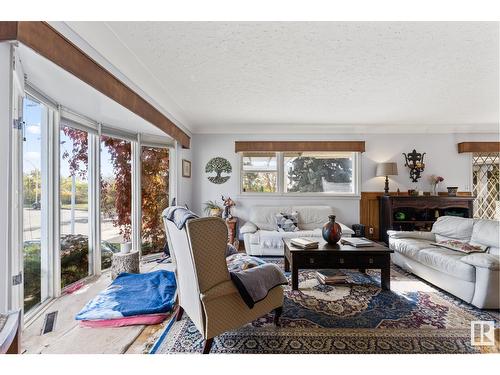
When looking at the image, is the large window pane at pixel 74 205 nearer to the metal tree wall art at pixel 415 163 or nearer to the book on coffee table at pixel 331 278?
the book on coffee table at pixel 331 278

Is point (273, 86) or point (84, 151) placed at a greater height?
point (273, 86)

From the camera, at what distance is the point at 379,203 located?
4.36 metres

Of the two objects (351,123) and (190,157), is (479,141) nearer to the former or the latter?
(351,123)

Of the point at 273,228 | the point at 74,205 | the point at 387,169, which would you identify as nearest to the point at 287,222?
the point at 273,228

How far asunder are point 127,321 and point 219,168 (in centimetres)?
303

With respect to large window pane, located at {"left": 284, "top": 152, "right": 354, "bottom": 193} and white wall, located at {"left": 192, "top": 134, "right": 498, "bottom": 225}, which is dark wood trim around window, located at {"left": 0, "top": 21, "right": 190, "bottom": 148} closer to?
white wall, located at {"left": 192, "top": 134, "right": 498, "bottom": 225}

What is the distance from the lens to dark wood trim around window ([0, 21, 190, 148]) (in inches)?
48.8

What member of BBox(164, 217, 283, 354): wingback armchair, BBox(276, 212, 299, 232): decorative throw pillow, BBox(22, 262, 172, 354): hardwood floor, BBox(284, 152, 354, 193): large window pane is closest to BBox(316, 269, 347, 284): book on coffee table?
BBox(276, 212, 299, 232): decorative throw pillow

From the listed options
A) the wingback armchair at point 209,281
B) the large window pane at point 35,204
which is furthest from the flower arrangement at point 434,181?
the large window pane at point 35,204

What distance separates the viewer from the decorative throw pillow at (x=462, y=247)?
7.80ft

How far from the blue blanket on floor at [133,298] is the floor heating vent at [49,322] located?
6.6 inches

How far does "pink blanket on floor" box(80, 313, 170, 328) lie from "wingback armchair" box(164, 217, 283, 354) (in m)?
0.50
